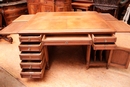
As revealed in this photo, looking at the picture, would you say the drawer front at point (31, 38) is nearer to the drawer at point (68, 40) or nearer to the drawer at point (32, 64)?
the drawer at point (68, 40)

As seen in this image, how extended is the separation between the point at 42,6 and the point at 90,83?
8.71ft

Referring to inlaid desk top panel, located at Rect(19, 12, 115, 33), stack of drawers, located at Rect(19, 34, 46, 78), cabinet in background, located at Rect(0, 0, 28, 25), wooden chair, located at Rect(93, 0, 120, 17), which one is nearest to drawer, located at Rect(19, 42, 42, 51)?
stack of drawers, located at Rect(19, 34, 46, 78)

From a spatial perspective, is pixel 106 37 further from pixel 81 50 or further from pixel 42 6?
pixel 42 6

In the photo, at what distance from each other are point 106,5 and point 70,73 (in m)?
2.25

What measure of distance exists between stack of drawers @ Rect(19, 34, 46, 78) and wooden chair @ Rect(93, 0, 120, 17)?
7.64 ft

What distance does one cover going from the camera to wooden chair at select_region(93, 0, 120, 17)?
304 cm

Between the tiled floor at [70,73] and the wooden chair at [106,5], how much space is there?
1.62 metres

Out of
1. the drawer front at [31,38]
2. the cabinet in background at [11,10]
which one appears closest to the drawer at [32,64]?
the drawer front at [31,38]

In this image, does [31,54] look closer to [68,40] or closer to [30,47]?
[30,47]

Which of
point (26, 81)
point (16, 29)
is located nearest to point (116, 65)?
point (26, 81)

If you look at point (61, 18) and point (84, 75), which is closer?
point (84, 75)

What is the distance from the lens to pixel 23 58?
1569 mm

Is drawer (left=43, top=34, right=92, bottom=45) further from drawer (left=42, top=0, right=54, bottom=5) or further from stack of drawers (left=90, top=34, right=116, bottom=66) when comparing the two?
drawer (left=42, top=0, right=54, bottom=5)

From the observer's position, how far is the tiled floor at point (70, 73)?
1660 mm
